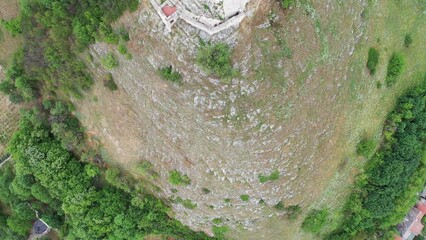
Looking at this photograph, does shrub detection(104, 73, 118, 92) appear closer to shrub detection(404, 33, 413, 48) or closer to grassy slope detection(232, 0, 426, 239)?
grassy slope detection(232, 0, 426, 239)

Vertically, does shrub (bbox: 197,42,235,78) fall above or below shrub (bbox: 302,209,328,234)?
above

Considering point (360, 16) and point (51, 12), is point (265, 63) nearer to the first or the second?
point (360, 16)

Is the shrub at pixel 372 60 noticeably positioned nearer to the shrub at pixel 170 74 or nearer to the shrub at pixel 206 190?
the shrub at pixel 170 74

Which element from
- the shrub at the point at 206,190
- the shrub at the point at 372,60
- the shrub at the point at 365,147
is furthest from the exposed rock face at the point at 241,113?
the shrub at the point at 365,147

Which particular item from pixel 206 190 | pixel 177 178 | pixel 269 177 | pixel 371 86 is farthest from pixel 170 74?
pixel 371 86

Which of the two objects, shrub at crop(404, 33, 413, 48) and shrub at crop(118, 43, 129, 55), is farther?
shrub at crop(404, 33, 413, 48)

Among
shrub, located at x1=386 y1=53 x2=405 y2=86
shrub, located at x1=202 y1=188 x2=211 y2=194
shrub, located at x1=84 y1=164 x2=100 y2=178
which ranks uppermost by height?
shrub, located at x1=84 y1=164 x2=100 y2=178

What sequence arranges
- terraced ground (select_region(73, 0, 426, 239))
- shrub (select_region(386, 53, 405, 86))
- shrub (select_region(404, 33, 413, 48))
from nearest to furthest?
terraced ground (select_region(73, 0, 426, 239)), shrub (select_region(386, 53, 405, 86)), shrub (select_region(404, 33, 413, 48))

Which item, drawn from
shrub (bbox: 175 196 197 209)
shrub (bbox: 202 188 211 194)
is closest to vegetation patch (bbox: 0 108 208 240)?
shrub (bbox: 175 196 197 209)
